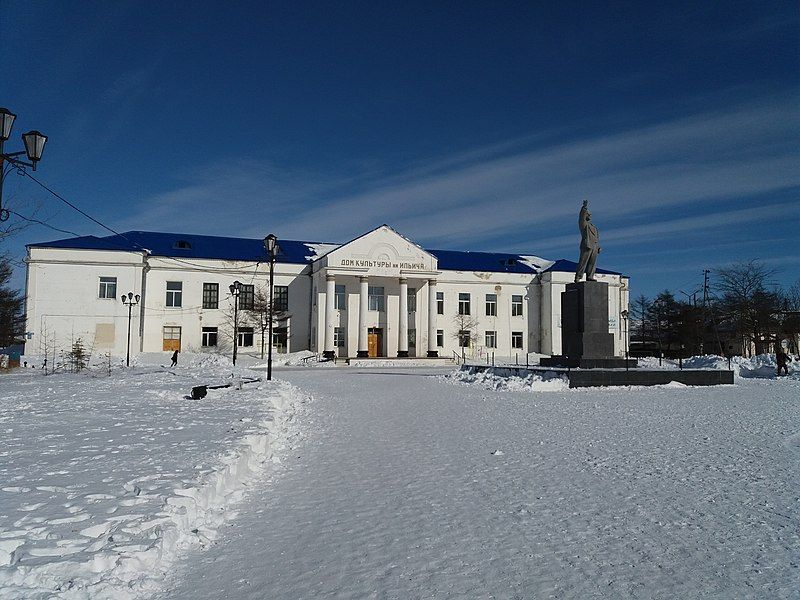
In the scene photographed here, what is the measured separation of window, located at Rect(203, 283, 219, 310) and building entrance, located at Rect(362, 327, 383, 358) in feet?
43.1

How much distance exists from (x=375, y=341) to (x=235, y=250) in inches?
594

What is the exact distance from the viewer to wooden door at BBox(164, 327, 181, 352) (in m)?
45.0

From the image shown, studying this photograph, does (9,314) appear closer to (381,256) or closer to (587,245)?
(381,256)

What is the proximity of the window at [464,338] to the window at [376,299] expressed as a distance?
310 inches

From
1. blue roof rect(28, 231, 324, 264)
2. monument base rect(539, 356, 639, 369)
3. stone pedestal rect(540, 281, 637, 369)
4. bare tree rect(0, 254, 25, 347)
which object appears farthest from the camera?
blue roof rect(28, 231, 324, 264)

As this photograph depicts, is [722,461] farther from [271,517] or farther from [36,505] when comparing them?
[36,505]

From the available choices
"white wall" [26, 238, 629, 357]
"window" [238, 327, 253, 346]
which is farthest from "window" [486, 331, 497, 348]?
"window" [238, 327, 253, 346]

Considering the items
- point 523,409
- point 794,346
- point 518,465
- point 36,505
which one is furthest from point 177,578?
point 794,346

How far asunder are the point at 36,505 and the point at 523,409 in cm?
1118

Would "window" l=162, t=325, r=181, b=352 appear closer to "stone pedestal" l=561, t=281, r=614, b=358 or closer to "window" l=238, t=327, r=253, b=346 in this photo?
"window" l=238, t=327, r=253, b=346

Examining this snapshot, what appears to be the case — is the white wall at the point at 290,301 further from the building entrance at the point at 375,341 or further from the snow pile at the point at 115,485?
the snow pile at the point at 115,485

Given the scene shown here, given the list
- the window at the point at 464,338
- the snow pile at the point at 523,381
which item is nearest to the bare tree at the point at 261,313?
the window at the point at 464,338

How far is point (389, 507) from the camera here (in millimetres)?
5566

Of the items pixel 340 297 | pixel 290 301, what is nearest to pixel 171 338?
pixel 290 301
